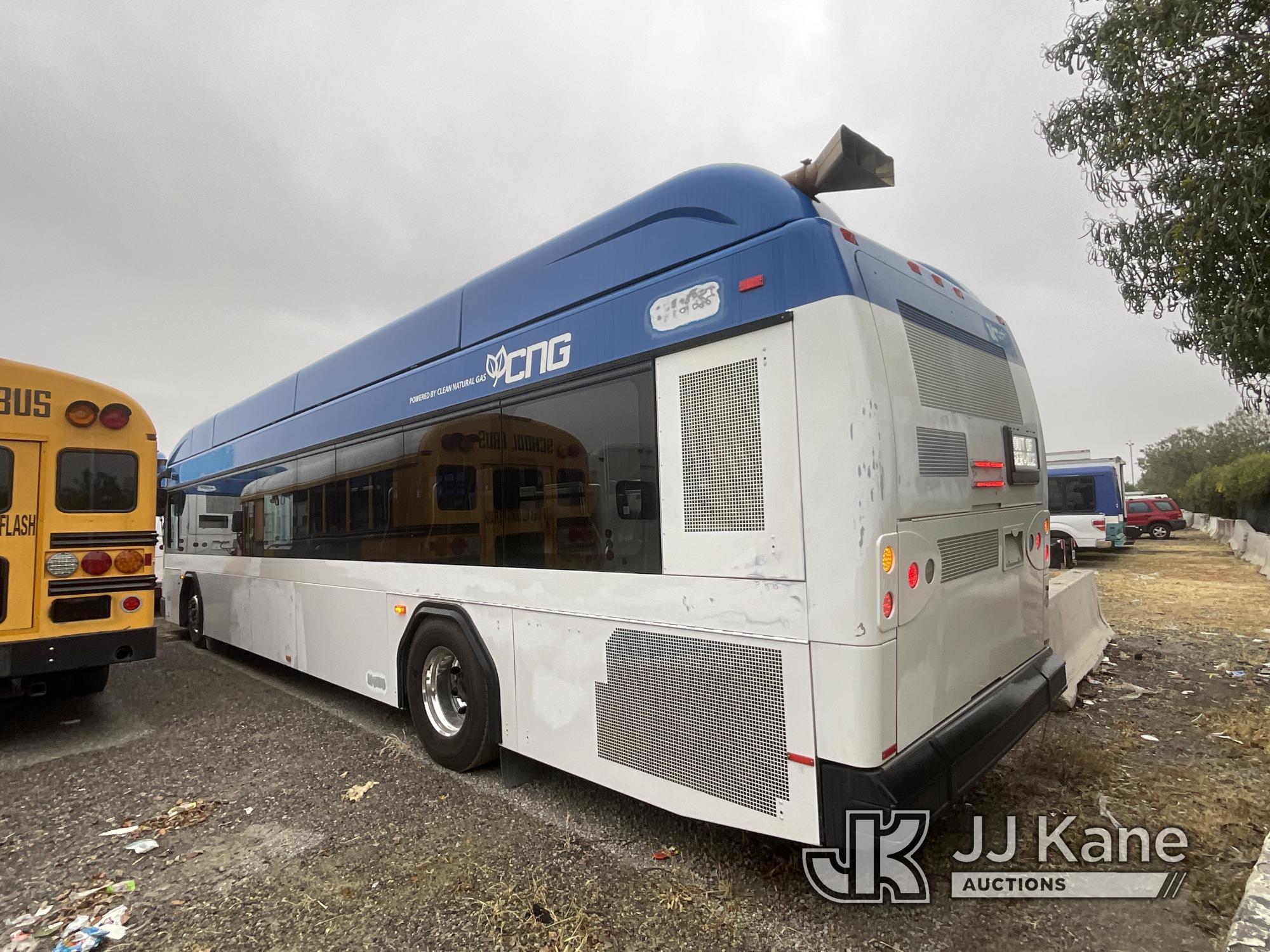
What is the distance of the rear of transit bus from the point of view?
8.11 feet

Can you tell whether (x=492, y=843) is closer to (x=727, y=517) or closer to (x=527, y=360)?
(x=727, y=517)

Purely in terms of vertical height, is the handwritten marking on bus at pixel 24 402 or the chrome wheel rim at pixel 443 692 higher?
the handwritten marking on bus at pixel 24 402

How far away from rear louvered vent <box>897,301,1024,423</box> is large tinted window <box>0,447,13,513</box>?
631 centimetres

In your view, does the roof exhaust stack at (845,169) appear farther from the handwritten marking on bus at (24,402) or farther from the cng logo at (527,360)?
the handwritten marking on bus at (24,402)

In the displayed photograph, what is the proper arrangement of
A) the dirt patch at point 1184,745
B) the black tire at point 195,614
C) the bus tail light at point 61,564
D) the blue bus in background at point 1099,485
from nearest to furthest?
1. the dirt patch at point 1184,745
2. the bus tail light at point 61,564
3. the black tire at point 195,614
4. the blue bus in background at point 1099,485

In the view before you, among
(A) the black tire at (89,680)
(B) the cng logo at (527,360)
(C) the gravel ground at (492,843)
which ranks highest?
Result: (B) the cng logo at (527,360)

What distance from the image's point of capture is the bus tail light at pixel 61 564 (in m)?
5.18

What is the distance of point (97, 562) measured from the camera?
5.38m

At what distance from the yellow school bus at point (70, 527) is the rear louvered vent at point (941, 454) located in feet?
19.5

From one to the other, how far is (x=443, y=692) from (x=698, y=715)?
239 cm

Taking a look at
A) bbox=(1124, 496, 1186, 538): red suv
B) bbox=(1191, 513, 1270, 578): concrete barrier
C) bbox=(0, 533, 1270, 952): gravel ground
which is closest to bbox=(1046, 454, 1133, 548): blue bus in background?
bbox=(1191, 513, 1270, 578): concrete barrier

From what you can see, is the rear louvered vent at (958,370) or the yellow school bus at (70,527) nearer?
the rear louvered vent at (958,370)

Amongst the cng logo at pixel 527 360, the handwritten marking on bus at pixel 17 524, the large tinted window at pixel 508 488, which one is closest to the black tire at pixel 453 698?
the large tinted window at pixel 508 488

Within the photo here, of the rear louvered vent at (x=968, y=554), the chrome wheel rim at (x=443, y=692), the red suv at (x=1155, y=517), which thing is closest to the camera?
the rear louvered vent at (x=968, y=554)
